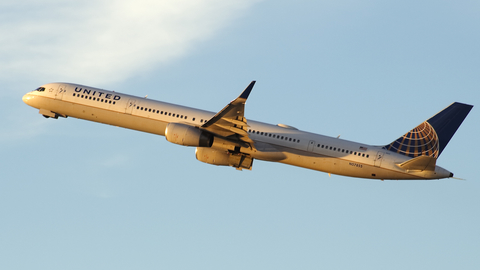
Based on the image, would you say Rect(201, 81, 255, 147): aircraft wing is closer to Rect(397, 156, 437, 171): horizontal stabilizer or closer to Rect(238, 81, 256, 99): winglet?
Rect(238, 81, 256, 99): winglet

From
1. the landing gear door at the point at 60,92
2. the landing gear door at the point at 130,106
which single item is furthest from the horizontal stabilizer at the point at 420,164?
the landing gear door at the point at 60,92

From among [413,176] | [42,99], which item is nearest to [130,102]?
[42,99]

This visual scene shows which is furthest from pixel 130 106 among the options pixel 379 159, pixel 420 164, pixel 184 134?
pixel 420 164

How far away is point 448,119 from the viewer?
152 ft

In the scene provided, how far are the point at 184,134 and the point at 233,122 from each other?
13.2ft

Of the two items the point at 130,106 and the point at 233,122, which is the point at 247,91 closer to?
the point at 233,122

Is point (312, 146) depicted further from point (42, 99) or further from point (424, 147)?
point (42, 99)

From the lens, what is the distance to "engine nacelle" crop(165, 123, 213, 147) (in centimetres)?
4372

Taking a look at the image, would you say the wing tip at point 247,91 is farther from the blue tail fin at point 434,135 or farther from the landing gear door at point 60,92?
the landing gear door at point 60,92

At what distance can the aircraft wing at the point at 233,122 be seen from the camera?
4166cm

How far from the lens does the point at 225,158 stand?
47250 millimetres

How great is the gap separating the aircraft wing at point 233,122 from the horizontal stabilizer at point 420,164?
1285cm

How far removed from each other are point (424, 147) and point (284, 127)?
1196cm

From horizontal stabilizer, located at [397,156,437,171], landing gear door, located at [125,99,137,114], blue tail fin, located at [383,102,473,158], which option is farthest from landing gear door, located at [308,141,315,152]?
landing gear door, located at [125,99,137,114]
